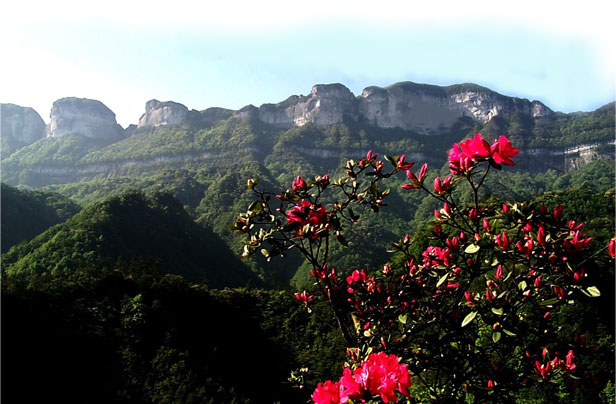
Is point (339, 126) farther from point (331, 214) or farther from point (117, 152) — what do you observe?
point (331, 214)

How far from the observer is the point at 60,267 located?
111ft

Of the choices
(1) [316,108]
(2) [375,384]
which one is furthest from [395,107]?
(2) [375,384]

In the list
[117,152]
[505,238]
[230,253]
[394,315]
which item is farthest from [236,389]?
[117,152]

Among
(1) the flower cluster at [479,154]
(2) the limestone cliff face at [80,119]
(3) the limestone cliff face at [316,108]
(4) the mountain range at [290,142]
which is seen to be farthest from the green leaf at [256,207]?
(2) the limestone cliff face at [80,119]

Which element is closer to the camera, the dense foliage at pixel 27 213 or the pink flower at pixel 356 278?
the pink flower at pixel 356 278

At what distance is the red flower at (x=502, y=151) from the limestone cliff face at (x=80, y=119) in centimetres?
19610

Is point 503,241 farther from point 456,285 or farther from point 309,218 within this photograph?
point 309,218

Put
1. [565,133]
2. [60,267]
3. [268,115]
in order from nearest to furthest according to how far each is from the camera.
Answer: [60,267]
[565,133]
[268,115]

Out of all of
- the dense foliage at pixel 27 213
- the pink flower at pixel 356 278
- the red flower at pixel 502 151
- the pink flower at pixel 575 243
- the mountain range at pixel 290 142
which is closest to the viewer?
the red flower at pixel 502 151

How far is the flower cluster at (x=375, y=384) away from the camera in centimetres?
205

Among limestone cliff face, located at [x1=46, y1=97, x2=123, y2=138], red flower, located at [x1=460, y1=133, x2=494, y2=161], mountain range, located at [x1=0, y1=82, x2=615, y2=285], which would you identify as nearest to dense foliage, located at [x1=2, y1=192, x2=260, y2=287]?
mountain range, located at [x1=0, y1=82, x2=615, y2=285]

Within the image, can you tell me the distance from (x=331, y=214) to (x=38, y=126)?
231 m

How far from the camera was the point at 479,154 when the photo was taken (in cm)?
244

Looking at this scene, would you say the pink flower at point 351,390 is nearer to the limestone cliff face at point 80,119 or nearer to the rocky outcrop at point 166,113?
the rocky outcrop at point 166,113
